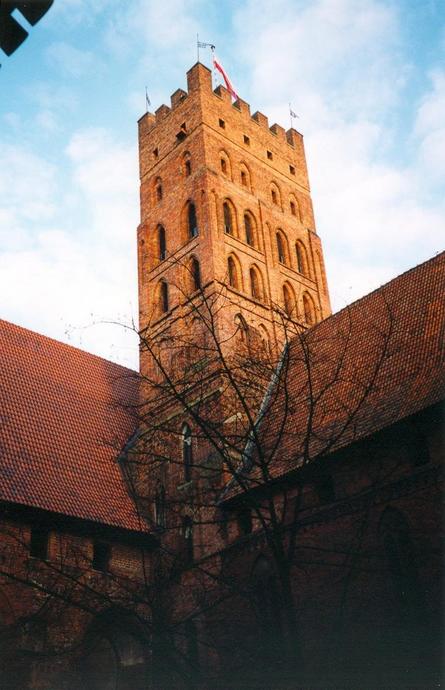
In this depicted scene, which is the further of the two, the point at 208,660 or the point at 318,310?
the point at 318,310

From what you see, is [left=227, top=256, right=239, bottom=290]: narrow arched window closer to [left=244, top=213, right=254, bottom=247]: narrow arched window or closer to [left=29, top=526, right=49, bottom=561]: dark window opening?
[left=244, top=213, right=254, bottom=247]: narrow arched window

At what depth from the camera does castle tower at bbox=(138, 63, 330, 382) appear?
21.3 meters

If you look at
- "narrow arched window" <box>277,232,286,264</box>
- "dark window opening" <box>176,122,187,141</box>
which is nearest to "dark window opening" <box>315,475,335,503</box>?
"narrow arched window" <box>277,232,286,264</box>

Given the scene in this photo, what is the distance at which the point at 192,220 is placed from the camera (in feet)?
74.9

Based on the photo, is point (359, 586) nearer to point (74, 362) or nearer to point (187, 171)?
point (74, 362)

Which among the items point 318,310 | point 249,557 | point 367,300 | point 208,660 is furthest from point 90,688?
point 318,310

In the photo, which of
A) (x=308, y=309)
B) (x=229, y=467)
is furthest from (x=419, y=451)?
(x=308, y=309)

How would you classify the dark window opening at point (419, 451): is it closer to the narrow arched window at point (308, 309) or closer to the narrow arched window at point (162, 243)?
the narrow arched window at point (308, 309)

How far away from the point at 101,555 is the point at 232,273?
913 centimetres

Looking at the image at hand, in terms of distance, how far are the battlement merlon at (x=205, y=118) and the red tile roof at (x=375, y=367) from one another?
1002 cm

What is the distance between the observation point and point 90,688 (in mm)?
15422

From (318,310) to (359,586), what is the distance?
12168 millimetres

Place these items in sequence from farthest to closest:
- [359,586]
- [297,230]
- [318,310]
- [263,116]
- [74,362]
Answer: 1. [263,116]
2. [297,230]
3. [318,310]
4. [74,362]
5. [359,586]

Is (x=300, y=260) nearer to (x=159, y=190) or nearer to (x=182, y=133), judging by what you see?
(x=159, y=190)
